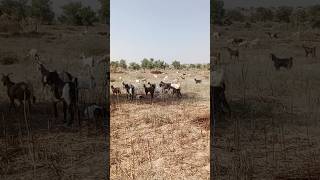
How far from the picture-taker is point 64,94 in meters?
6.36

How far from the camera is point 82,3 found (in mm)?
6344

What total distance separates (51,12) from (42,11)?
0.37ft

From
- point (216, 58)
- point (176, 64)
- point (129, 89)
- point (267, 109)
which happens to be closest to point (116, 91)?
point (129, 89)

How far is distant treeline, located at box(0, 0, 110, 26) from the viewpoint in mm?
6094

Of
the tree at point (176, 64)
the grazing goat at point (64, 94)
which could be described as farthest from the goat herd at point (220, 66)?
the tree at point (176, 64)

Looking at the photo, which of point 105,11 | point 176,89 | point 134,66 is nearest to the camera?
point 105,11

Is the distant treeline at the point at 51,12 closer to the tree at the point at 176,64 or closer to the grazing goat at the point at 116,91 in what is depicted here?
the grazing goat at the point at 116,91

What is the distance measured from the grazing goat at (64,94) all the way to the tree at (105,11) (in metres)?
0.92

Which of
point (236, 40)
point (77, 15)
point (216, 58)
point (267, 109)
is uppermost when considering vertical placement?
point (77, 15)

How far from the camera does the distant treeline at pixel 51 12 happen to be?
6.09 m

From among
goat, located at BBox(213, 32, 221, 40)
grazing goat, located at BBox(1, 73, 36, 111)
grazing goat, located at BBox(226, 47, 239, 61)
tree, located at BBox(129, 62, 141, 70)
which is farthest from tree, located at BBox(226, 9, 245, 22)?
tree, located at BBox(129, 62, 141, 70)

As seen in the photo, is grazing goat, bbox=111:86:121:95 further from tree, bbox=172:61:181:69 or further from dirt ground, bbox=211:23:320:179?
dirt ground, bbox=211:23:320:179

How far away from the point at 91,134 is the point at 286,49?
286 cm

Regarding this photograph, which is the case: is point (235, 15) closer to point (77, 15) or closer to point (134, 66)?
point (77, 15)
